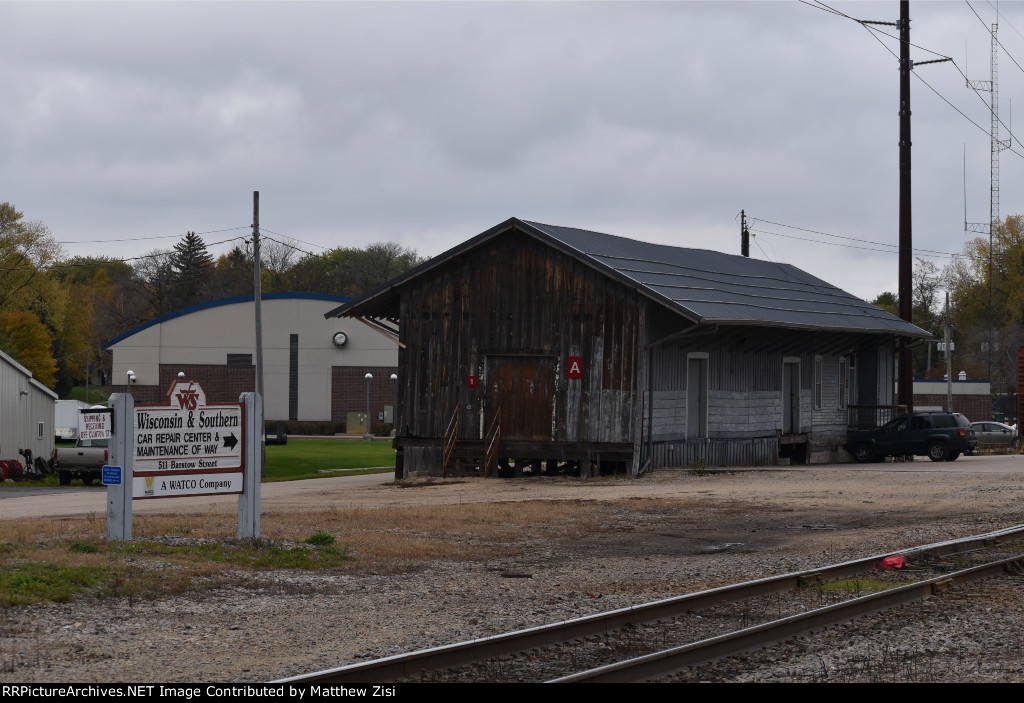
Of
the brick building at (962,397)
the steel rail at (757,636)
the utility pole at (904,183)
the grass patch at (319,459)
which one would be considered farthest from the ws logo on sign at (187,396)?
the brick building at (962,397)

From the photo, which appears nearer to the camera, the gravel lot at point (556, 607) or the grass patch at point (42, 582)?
the gravel lot at point (556, 607)

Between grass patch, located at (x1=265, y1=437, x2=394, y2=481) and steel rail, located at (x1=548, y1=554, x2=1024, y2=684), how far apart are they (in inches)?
1137

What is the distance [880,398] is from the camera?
43844mm

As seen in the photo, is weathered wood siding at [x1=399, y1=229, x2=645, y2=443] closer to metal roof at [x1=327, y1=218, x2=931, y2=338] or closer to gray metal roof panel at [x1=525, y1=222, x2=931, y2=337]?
metal roof at [x1=327, y1=218, x2=931, y2=338]

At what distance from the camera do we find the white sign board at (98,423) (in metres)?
14.1

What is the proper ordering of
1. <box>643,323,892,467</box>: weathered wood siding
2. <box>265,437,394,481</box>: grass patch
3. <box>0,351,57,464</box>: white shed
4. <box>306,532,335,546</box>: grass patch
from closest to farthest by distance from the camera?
<box>306,532,335,546</box>: grass patch
<box>643,323,892,467</box>: weathered wood siding
<box>265,437,394,481</box>: grass patch
<box>0,351,57,464</box>: white shed

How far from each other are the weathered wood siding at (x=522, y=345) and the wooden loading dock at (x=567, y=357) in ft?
0.10

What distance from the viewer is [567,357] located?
30734mm

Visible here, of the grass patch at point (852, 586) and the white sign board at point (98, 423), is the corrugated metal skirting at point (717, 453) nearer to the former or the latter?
the grass patch at point (852, 586)

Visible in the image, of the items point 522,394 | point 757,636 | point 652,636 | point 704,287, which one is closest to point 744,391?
point 704,287

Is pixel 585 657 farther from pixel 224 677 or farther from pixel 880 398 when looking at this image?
pixel 880 398

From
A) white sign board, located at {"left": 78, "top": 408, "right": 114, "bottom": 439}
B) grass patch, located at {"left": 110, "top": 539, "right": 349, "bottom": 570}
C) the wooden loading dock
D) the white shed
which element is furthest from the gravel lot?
the white shed

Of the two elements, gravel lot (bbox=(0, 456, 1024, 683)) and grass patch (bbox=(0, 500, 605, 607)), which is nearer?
gravel lot (bbox=(0, 456, 1024, 683))

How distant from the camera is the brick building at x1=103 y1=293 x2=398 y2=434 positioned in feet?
249
